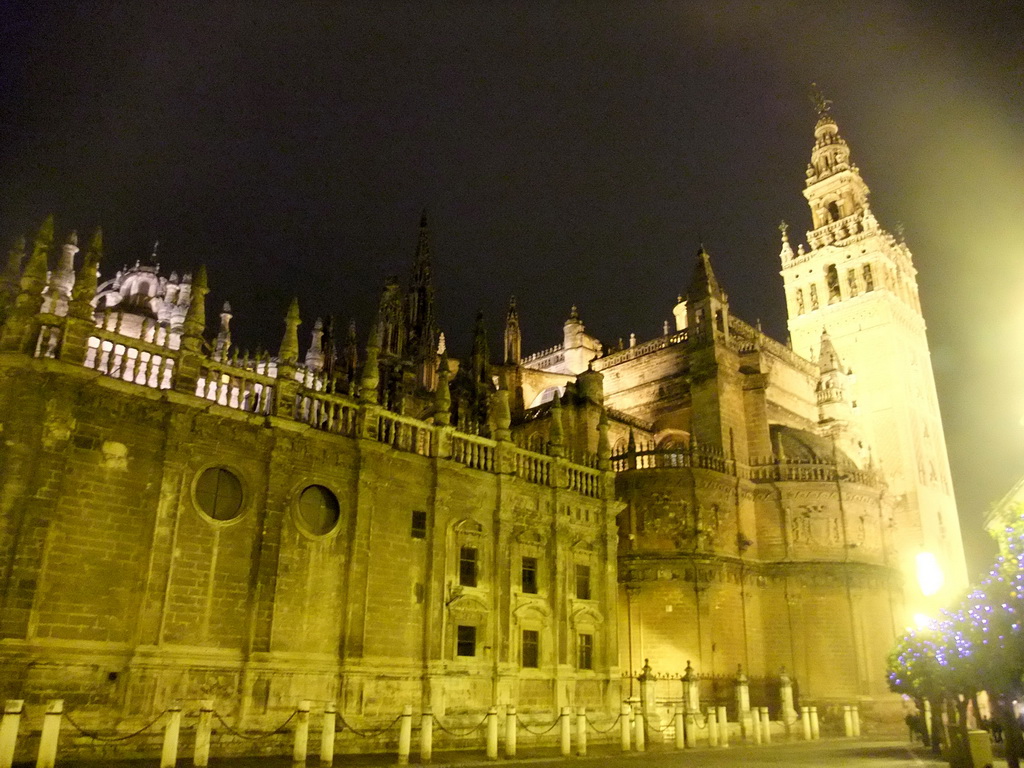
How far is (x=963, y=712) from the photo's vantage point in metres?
23.1

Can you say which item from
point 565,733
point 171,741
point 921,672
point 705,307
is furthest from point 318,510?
point 705,307

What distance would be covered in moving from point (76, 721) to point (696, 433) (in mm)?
29786

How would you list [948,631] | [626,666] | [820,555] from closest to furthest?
[948,631], [626,666], [820,555]

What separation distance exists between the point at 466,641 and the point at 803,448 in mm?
25042

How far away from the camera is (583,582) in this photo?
26484mm

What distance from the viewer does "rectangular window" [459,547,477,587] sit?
23.1 metres

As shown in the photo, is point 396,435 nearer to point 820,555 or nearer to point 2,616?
point 2,616

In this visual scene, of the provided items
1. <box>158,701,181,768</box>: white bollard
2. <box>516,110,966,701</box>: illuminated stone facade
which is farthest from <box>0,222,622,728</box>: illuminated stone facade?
<box>516,110,966,701</box>: illuminated stone facade

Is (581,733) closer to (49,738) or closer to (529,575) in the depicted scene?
(529,575)

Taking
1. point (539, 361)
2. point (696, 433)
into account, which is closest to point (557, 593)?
point (696, 433)

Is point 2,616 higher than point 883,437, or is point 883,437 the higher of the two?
point 883,437

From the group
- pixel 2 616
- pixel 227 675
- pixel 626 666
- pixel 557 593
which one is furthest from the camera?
pixel 626 666

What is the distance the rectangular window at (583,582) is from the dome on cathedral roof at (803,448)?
1682cm

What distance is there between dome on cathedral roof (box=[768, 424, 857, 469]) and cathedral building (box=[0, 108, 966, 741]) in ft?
0.71
